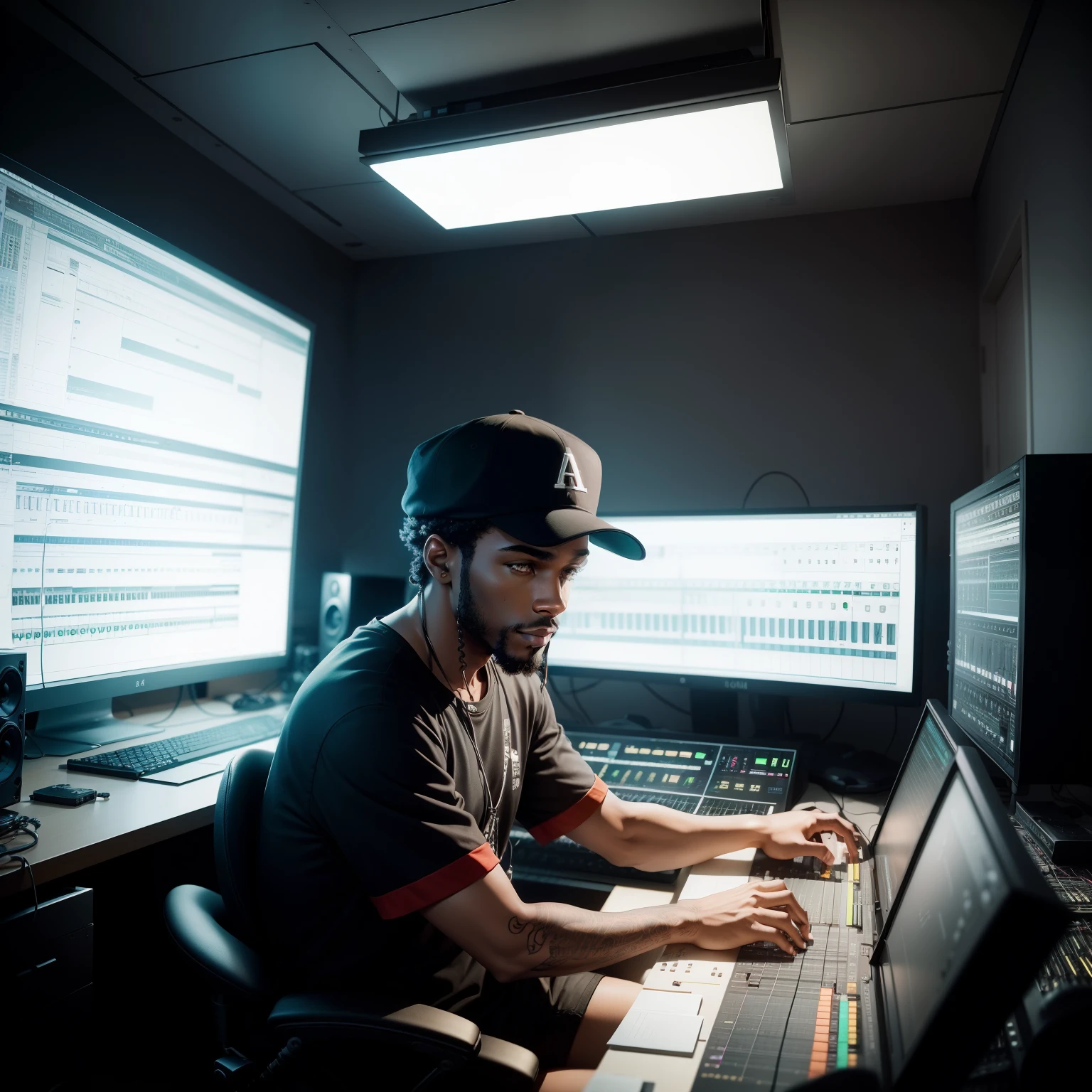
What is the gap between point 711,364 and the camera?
2.30 meters

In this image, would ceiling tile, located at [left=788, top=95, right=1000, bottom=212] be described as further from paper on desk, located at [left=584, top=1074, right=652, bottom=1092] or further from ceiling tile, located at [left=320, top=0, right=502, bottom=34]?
paper on desk, located at [left=584, top=1074, right=652, bottom=1092]

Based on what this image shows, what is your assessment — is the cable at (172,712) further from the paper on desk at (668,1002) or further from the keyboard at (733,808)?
the paper on desk at (668,1002)

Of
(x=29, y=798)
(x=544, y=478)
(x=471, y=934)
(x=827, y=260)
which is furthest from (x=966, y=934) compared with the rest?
(x=827, y=260)

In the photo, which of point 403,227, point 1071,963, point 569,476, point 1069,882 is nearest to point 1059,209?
point 569,476

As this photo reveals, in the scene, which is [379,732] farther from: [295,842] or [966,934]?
[966,934]

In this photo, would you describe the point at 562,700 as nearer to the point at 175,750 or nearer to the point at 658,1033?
the point at 175,750

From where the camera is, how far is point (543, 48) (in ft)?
5.05

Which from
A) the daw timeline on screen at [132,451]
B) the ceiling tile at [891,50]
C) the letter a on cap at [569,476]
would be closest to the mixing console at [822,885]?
the letter a on cap at [569,476]

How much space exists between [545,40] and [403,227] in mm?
1072

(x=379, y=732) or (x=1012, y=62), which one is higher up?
(x=1012, y=62)

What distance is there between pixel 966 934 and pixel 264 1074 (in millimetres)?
825

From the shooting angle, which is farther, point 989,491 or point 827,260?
point 827,260

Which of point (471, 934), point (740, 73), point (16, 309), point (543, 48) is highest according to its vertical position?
point (543, 48)

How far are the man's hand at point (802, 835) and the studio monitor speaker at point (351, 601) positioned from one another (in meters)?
1.32
